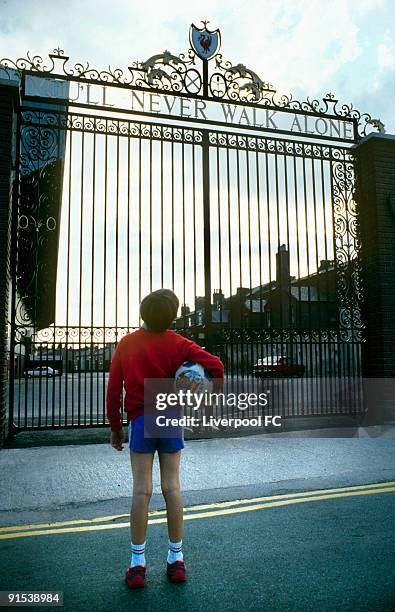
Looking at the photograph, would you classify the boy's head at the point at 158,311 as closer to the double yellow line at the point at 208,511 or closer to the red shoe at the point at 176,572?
the red shoe at the point at 176,572

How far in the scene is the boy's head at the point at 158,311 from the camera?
9.83 feet

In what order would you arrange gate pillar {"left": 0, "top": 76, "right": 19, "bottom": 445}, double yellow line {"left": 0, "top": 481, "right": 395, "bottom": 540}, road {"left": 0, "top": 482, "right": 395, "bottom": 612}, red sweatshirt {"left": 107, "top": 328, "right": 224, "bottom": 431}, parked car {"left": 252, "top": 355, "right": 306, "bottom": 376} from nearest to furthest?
road {"left": 0, "top": 482, "right": 395, "bottom": 612} → red sweatshirt {"left": 107, "top": 328, "right": 224, "bottom": 431} → double yellow line {"left": 0, "top": 481, "right": 395, "bottom": 540} → gate pillar {"left": 0, "top": 76, "right": 19, "bottom": 445} → parked car {"left": 252, "top": 355, "right": 306, "bottom": 376}

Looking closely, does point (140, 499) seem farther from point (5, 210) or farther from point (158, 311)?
point (5, 210)

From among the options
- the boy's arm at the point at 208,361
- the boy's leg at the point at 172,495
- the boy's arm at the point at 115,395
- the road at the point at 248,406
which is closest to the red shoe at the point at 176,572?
the boy's leg at the point at 172,495

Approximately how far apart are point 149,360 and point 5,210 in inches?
204

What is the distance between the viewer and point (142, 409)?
9.68ft

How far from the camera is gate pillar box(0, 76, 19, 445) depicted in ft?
23.1

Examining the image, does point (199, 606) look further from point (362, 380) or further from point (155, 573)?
point (362, 380)

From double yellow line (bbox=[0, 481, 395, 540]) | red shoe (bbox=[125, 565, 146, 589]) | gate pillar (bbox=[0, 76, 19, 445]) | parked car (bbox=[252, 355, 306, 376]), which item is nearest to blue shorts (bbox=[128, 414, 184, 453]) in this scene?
red shoe (bbox=[125, 565, 146, 589])

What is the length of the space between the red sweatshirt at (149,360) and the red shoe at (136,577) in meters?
0.85

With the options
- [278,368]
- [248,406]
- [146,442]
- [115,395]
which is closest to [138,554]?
[146,442]

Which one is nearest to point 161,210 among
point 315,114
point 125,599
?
point 315,114

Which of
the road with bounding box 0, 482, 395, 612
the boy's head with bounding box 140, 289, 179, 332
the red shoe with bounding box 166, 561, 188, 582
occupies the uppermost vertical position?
the boy's head with bounding box 140, 289, 179, 332

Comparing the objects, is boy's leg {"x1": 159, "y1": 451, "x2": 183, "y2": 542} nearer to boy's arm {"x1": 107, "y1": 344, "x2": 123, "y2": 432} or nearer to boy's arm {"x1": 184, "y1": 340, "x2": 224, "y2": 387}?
boy's arm {"x1": 107, "y1": 344, "x2": 123, "y2": 432}
